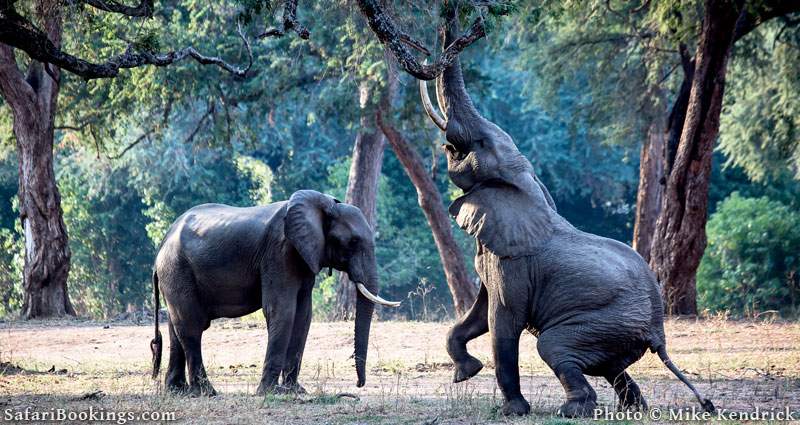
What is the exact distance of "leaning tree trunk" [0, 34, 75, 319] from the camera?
2291 cm

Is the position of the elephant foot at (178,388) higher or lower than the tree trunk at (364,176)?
lower

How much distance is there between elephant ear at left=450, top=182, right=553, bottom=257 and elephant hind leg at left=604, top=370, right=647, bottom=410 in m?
1.26

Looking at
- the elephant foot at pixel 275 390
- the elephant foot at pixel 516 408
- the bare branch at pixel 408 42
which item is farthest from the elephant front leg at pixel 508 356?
the elephant foot at pixel 275 390

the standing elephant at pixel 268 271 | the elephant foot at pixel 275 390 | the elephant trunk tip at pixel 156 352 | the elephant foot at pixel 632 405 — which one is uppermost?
the standing elephant at pixel 268 271

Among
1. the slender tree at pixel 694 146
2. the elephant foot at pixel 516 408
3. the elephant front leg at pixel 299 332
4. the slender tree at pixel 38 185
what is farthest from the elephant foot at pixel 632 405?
the slender tree at pixel 38 185

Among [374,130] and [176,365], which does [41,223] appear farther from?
[176,365]

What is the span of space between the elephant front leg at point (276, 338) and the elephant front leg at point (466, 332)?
193cm

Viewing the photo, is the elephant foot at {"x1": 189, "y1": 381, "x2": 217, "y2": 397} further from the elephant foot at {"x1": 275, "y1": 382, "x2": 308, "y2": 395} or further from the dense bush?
the dense bush

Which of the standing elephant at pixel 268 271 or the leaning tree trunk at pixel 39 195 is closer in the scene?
the standing elephant at pixel 268 271

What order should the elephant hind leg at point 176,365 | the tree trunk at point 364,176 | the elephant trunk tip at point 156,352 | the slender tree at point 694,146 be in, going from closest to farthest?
1. the elephant hind leg at point 176,365
2. the elephant trunk tip at point 156,352
3. the slender tree at point 694,146
4. the tree trunk at point 364,176

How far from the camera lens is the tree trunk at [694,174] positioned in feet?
63.1

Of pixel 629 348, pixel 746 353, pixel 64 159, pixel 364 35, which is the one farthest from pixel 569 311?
pixel 64 159

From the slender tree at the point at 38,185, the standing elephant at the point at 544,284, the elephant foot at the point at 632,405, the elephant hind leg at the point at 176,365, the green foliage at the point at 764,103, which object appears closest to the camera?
the standing elephant at the point at 544,284

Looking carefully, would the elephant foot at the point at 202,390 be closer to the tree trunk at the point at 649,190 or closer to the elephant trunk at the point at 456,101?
the elephant trunk at the point at 456,101
